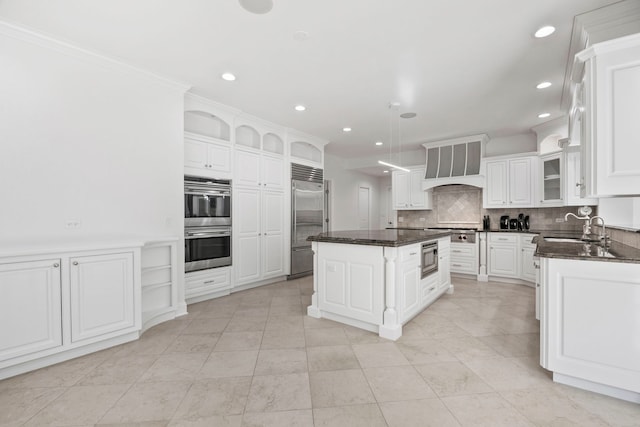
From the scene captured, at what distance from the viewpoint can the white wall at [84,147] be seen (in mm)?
2344

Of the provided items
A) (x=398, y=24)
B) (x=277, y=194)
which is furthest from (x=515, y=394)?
(x=277, y=194)

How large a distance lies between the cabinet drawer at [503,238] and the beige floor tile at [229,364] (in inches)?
178

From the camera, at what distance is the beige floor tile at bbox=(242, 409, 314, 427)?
63.5 inches

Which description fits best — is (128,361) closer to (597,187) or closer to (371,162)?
(597,187)

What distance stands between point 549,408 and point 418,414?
2.64 ft

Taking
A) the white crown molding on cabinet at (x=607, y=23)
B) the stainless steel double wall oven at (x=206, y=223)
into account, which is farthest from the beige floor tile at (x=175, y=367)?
the white crown molding on cabinet at (x=607, y=23)

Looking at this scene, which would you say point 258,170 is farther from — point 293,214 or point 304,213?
point 304,213

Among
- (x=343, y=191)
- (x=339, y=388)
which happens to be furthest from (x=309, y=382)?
(x=343, y=191)

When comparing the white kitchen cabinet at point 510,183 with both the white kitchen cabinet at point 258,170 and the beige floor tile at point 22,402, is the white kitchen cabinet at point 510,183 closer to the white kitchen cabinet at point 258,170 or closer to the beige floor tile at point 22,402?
the white kitchen cabinet at point 258,170

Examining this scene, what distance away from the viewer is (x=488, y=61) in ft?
9.37

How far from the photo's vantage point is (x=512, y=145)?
5590 mm

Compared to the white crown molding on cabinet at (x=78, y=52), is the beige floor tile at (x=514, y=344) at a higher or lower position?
lower

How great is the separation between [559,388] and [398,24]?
2.89m

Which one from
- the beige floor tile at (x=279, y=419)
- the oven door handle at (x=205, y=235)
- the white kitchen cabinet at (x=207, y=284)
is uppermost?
the oven door handle at (x=205, y=235)
